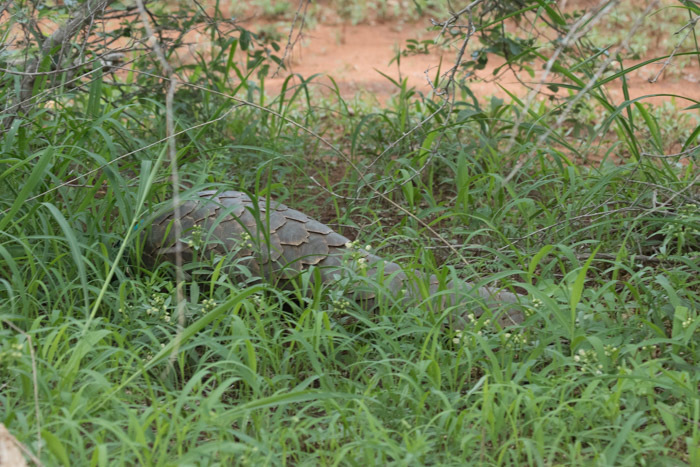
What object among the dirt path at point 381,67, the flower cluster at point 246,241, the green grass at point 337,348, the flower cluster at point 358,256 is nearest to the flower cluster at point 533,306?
the green grass at point 337,348

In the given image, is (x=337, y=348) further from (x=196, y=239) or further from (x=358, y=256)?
(x=196, y=239)

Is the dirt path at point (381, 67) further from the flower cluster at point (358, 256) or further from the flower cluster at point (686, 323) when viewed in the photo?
the flower cluster at point (686, 323)

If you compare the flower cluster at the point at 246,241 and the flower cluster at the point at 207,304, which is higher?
the flower cluster at the point at 246,241

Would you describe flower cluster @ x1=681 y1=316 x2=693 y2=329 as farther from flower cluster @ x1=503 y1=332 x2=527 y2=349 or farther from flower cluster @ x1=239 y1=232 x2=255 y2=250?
flower cluster @ x1=239 y1=232 x2=255 y2=250

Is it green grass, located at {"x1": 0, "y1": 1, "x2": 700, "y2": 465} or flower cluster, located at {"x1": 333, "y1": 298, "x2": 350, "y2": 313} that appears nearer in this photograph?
green grass, located at {"x1": 0, "y1": 1, "x2": 700, "y2": 465}

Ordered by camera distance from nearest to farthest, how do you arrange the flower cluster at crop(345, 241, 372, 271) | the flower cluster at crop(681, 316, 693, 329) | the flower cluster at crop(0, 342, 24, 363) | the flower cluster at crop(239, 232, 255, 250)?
A: the flower cluster at crop(0, 342, 24, 363) < the flower cluster at crop(681, 316, 693, 329) < the flower cluster at crop(345, 241, 372, 271) < the flower cluster at crop(239, 232, 255, 250)

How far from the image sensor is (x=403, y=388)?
1914 millimetres

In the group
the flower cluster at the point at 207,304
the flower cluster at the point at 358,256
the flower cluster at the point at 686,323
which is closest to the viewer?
the flower cluster at the point at 686,323

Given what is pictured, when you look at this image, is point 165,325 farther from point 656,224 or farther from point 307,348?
point 656,224

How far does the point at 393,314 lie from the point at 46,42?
221 cm

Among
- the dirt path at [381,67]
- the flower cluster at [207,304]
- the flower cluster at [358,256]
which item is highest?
the dirt path at [381,67]

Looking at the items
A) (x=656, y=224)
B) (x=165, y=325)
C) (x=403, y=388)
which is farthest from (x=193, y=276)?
(x=656, y=224)

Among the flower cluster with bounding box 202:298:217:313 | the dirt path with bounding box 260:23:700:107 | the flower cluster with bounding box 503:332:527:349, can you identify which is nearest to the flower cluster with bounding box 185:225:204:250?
the flower cluster with bounding box 202:298:217:313

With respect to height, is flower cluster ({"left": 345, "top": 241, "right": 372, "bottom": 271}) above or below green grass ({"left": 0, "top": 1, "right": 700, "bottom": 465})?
above
